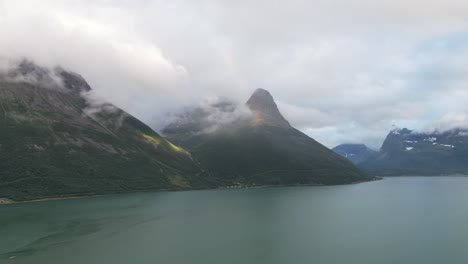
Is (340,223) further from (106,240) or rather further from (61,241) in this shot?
(61,241)

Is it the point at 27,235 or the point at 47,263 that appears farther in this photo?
the point at 27,235

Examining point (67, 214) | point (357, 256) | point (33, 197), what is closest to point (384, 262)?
point (357, 256)

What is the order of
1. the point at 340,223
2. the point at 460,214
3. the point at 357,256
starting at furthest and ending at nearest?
the point at 460,214
the point at 340,223
the point at 357,256

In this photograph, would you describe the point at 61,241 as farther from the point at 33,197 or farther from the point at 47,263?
the point at 33,197

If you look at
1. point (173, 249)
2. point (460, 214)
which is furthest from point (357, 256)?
point (460, 214)

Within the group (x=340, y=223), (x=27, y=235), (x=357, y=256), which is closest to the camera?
(x=357, y=256)

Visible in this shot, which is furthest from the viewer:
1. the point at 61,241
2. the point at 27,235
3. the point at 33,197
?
the point at 33,197
